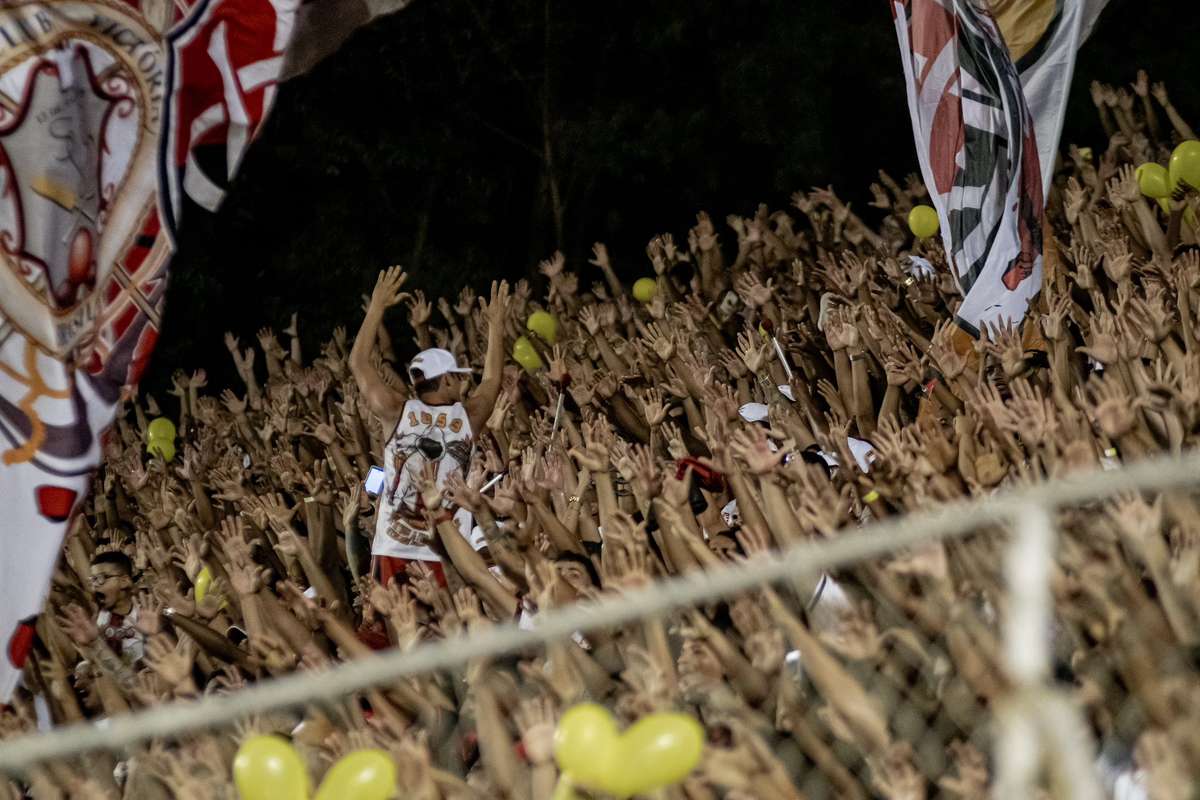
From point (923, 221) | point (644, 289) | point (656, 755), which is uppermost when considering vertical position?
point (656, 755)

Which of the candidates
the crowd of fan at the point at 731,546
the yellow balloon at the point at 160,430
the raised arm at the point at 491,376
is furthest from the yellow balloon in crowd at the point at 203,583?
the yellow balloon at the point at 160,430

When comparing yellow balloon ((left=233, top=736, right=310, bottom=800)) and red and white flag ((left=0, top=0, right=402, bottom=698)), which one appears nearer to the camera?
yellow balloon ((left=233, top=736, right=310, bottom=800))

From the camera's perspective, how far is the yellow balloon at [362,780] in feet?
9.89

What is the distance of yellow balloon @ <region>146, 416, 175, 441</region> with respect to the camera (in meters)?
9.46

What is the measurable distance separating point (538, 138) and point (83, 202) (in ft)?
30.4

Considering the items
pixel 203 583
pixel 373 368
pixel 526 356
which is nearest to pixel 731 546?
pixel 373 368

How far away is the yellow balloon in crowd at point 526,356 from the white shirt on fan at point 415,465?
2.44 metres

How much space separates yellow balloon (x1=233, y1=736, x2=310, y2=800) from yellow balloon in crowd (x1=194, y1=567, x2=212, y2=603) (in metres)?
2.23

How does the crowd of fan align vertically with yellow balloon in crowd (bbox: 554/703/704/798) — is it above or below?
below

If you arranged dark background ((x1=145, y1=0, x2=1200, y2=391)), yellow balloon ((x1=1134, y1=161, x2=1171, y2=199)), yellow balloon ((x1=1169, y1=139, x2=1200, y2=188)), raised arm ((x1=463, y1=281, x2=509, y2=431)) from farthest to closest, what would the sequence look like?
dark background ((x1=145, y1=0, x2=1200, y2=391)) → yellow balloon ((x1=1134, y1=161, x2=1171, y2=199)) → yellow balloon ((x1=1169, y1=139, x2=1200, y2=188)) → raised arm ((x1=463, y1=281, x2=509, y2=431))

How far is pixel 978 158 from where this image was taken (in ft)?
18.3

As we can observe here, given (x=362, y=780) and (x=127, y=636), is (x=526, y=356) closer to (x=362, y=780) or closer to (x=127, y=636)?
(x=127, y=636)

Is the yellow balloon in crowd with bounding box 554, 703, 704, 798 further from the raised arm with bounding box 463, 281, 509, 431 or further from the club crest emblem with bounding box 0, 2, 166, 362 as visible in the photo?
the raised arm with bounding box 463, 281, 509, 431

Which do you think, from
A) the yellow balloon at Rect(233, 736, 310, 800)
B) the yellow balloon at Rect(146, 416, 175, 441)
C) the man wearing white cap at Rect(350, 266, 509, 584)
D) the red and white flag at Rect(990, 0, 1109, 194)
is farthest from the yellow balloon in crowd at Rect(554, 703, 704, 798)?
the yellow balloon at Rect(146, 416, 175, 441)
